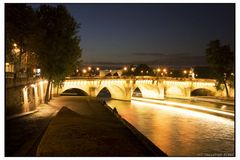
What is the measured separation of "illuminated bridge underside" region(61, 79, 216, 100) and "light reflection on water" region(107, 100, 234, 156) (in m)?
20.3

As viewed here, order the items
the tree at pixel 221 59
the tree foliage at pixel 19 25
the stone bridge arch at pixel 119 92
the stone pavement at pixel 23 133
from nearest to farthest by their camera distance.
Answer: the stone pavement at pixel 23 133, the tree foliage at pixel 19 25, the tree at pixel 221 59, the stone bridge arch at pixel 119 92

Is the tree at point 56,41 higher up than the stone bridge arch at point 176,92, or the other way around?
the tree at point 56,41

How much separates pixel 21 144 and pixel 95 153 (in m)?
5.54

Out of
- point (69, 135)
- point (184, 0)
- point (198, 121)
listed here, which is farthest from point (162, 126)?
point (184, 0)

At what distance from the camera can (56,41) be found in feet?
133

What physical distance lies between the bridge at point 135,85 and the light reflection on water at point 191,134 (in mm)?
20298

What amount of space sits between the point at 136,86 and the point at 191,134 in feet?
152

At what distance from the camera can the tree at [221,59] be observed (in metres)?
66.1

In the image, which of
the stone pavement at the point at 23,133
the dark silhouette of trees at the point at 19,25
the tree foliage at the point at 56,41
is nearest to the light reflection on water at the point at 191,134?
the stone pavement at the point at 23,133

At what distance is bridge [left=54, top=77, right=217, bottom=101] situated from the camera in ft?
222

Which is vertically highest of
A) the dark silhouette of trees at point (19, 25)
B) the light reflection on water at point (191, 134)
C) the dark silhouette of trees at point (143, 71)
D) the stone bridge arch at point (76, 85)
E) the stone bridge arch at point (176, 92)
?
the dark silhouette of trees at point (19, 25)

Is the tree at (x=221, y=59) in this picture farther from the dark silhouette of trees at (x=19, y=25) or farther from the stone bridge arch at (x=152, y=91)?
the dark silhouette of trees at (x=19, y=25)

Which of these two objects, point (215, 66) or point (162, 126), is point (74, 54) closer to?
point (162, 126)

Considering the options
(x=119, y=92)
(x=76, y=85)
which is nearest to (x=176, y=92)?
(x=119, y=92)
